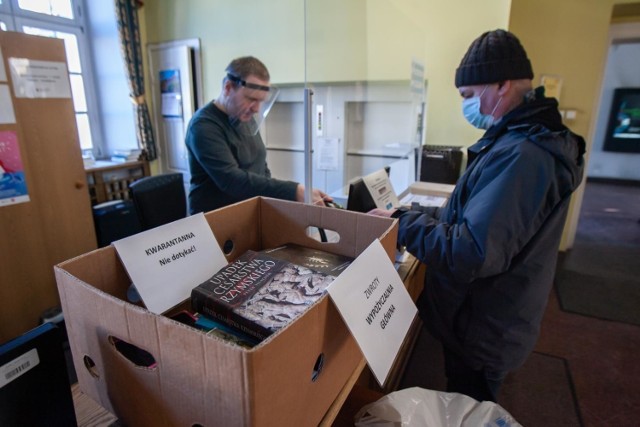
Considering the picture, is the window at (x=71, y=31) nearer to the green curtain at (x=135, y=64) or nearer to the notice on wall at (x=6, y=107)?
the green curtain at (x=135, y=64)

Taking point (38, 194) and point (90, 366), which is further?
point (38, 194)

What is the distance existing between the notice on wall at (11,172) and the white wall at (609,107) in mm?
6882

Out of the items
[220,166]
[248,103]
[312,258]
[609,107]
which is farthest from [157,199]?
[609,107]

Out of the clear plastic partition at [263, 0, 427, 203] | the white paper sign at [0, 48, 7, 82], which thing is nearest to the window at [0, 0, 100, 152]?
the white paper sign at [0, 48, 7, 82]

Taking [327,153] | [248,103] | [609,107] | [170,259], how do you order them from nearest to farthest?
[170,259] → [248,103] → [327,153] → [609,107]

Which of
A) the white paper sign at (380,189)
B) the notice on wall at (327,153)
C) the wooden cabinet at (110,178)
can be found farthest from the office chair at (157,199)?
the wooden cabinet at (110,178)

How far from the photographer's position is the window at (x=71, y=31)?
312cm

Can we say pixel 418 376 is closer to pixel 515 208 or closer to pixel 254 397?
pixel 515 208

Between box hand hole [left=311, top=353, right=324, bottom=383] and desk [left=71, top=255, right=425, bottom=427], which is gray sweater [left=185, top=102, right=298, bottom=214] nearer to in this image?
desk [left=71, top=255, right=425, bottom=427]

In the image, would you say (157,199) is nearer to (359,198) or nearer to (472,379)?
(359,198)

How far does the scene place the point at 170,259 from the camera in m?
0.66

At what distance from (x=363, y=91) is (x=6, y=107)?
2278 millimetres

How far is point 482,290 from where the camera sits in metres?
1.01

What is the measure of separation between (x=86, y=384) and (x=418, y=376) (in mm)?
1768
